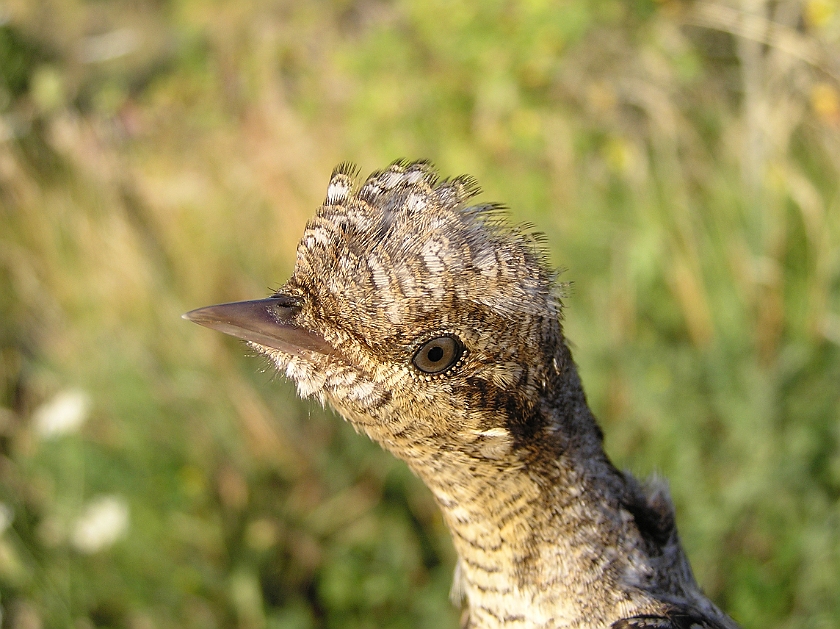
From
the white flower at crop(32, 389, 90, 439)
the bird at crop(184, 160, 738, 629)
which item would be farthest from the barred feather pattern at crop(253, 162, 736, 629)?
the white flower at crop(32, 389, 90, 439)

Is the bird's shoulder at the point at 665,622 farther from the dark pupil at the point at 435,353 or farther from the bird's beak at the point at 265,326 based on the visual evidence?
the bird's beak at the point at 265,326

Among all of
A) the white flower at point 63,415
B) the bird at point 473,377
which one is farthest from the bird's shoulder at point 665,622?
the white flower at point 63,415

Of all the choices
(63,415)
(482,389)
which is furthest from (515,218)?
(482,389)

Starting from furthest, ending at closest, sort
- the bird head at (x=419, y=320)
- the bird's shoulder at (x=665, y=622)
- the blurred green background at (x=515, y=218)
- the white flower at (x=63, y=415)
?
the white flower at (x=63, y=415), the blurred green background at (x=515, y=218), the bird's shoulder at (x=665, y=622), the bird head at (x=419, y=320)

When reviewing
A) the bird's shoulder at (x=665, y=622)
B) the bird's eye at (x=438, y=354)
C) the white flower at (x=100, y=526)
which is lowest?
the white flower at (x=100, y=526)

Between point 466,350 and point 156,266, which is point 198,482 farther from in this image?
point 466,350

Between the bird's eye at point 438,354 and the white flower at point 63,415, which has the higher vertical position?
the bird's eye at point 438,354

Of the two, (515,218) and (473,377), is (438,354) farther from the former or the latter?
(515,218)
